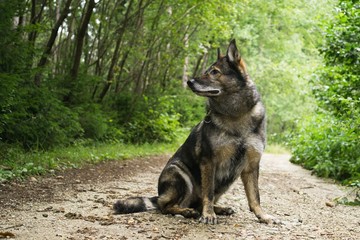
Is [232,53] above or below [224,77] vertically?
above

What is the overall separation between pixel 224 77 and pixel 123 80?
38.0 ft

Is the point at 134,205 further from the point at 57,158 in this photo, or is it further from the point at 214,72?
the point at 57,158

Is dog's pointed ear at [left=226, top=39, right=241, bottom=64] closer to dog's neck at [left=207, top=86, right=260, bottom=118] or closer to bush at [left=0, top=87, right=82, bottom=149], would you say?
dog's neck at [left=207, top=86, right=260, bottom=118]

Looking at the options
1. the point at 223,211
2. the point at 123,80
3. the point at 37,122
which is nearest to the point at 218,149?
the point at 223,211

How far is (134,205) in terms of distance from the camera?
4.77m

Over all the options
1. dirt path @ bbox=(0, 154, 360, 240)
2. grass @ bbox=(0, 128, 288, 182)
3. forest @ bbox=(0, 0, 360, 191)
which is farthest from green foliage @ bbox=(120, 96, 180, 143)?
dirt path @ bbox=(0, 154, 360, 240)

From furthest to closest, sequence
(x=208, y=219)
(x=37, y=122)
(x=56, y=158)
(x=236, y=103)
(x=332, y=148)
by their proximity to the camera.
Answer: (x=332, y=148) → (x=37, y=122) → (x=56, y=158) → (x=236, y=103) → (x=208, y=219)

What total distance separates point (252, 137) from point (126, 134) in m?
10.0

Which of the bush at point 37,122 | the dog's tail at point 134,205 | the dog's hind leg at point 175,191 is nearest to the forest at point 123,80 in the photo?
the bush at point 37,122

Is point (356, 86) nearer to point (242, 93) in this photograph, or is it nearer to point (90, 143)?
point (242, 93)

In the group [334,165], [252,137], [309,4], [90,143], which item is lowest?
[90,143]

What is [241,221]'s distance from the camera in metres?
4.80

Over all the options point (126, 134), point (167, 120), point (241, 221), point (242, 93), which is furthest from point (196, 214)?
point (167, 120)

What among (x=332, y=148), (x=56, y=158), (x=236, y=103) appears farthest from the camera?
(x=332, y=148)
